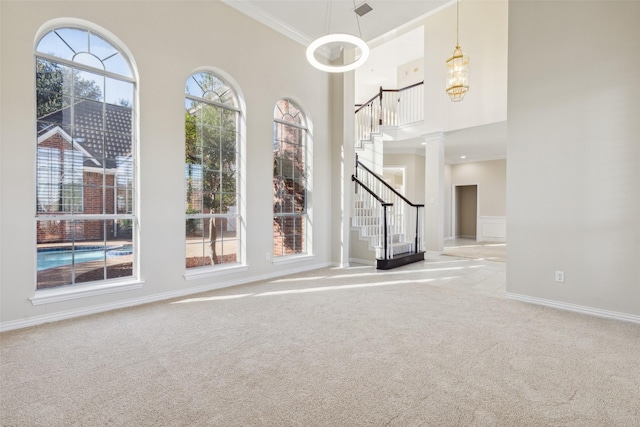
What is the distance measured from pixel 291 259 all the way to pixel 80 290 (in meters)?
2.86

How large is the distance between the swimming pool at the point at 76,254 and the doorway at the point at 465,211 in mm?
10946

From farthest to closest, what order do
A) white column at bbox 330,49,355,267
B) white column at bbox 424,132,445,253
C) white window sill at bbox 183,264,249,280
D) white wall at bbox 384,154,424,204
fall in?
white wall at bbox 384,154,424,204 → white column at bbox 424,132,445,253 → white column at bbox 330,49,355,267 → white window sill at bbox 183,264,249,280

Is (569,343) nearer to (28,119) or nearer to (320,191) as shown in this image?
(320,191)

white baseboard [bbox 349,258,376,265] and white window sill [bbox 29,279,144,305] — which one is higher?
white window sill [bbox 29,279,144,305]

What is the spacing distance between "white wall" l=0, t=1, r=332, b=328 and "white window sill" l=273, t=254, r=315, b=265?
7 centimetres

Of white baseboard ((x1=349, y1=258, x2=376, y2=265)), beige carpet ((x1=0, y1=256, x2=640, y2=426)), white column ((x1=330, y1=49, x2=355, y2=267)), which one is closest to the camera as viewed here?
beige carpet ((x1=0, y1=256, x2=640, y2=426))

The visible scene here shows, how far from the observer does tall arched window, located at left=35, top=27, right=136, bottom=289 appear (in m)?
3.05

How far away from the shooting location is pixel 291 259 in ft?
17.2

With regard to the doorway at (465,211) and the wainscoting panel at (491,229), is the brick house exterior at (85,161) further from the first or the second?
the doorway at (465,211)

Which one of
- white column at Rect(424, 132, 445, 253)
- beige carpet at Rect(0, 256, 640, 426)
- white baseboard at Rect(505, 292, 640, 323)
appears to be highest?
white column at Rect(424, 132, 445, 253)

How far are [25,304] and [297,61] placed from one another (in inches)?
189

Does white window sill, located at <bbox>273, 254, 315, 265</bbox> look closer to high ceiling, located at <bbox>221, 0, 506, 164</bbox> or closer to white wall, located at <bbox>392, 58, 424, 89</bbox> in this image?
high ceiling, located at <bbox>221, 0, 506, 164</bbox>

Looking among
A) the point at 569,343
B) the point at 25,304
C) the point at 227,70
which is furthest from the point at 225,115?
the point at 569,343

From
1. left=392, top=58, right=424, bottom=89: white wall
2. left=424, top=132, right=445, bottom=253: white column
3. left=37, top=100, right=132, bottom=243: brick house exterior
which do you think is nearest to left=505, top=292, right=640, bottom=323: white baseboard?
left=424, top=132, right=445, bottom=253: white column
